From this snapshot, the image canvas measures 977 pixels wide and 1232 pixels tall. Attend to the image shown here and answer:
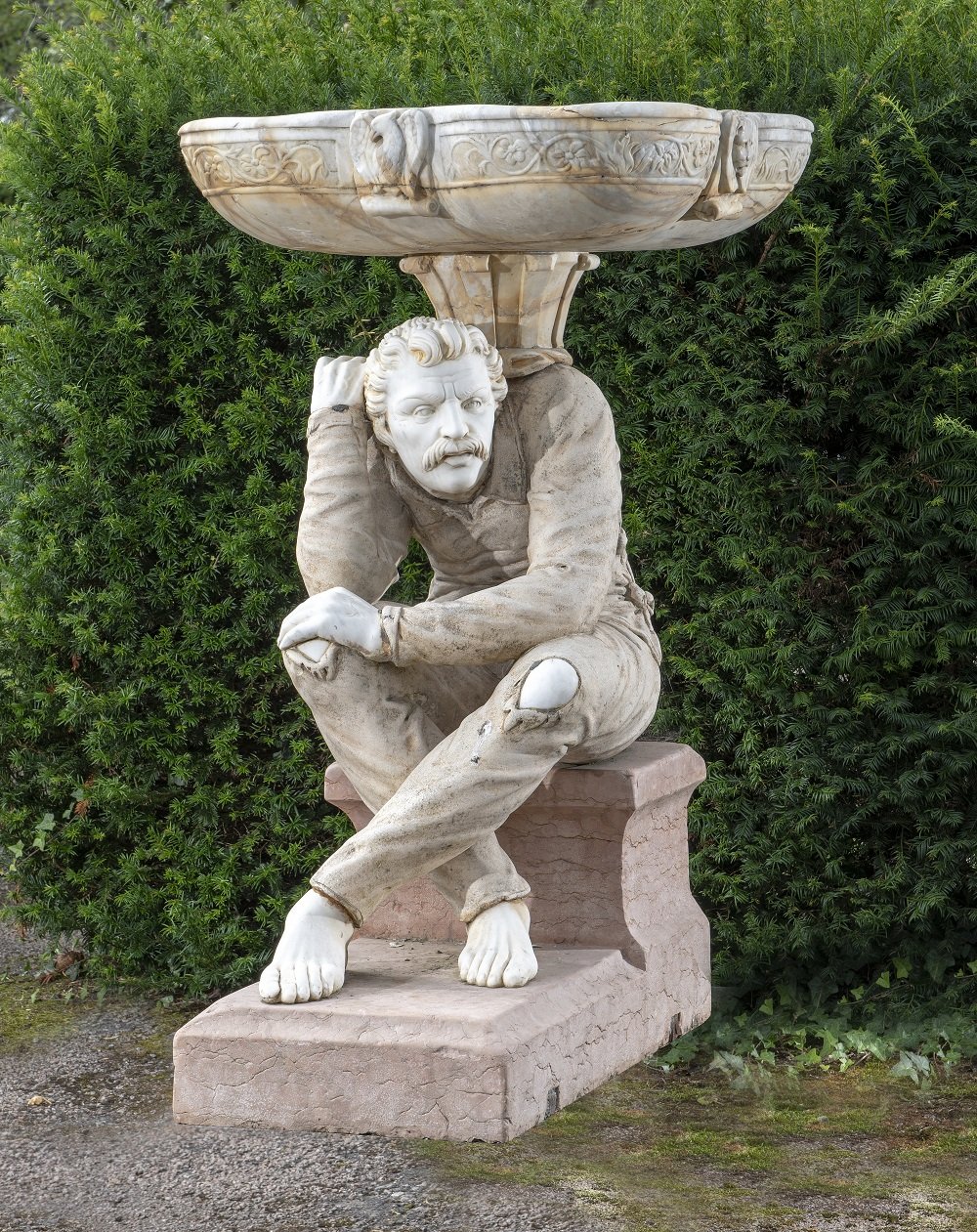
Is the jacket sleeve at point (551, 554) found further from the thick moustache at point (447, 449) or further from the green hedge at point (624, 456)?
the green hedge at point (624, 456)

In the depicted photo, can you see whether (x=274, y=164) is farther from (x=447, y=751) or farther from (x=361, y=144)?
(x=447, y=751)

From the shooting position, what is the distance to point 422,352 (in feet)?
12.0

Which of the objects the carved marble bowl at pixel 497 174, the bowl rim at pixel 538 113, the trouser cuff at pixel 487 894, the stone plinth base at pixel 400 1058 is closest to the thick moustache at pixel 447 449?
the carved marble bowl at pixel 497 174

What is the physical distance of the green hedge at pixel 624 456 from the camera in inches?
185

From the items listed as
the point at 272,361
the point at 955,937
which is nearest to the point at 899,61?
the point at 272,361

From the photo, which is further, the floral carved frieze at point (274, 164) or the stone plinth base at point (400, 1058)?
the floral carved frieze at point (274, 164)

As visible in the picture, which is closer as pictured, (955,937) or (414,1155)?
(414,1155)

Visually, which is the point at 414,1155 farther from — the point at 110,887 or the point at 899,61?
the point at 899,61

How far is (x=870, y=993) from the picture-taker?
4980 millimetres

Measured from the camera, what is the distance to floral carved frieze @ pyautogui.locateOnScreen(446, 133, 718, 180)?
10.9ft

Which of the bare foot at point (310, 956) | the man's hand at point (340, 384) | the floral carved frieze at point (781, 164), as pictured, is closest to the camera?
the bare foot at point (310, 956)

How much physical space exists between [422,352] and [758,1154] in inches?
85.6

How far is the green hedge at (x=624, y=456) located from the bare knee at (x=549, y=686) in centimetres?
132

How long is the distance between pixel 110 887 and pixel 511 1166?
1642 mm
